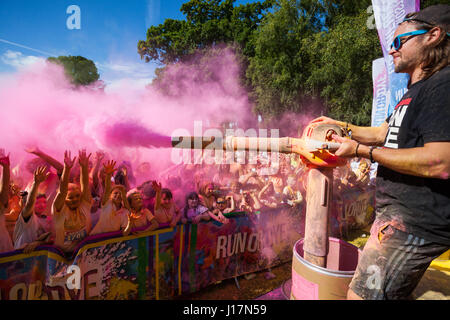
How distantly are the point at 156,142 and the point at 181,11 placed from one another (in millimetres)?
23717

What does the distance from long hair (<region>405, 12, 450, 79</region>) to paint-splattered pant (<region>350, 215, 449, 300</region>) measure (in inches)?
42.1

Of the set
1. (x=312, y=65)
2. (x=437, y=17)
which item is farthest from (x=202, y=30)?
(x=437, y=17)

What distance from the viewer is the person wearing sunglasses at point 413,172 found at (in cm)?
142

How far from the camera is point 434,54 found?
64.5 inches

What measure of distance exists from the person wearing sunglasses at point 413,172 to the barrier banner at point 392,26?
6127 millimetres

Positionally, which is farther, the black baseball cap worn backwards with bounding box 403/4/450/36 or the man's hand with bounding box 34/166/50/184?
the man's hand with bounding box 34/166/50/184

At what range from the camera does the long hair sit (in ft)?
5.30

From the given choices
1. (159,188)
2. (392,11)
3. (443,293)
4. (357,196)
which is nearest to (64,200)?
(159,188)

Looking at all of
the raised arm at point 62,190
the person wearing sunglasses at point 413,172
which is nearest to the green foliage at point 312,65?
the person wearing sunglasses at point 413,172

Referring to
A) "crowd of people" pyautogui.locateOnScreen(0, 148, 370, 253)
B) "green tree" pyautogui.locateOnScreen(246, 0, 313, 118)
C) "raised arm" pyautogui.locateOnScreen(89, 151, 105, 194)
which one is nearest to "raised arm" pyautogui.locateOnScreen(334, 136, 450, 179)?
"crowd of people" pyautogui.locateOnScreen(0, 148, 370, 253)

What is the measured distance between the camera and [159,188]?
3.49 meters

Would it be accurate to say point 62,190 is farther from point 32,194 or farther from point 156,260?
point 156,260

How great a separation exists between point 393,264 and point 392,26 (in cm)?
783

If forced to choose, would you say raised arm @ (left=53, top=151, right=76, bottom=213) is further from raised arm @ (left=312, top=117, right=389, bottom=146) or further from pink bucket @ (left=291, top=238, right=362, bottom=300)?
raised arm @ (left=312, top=117, right=389, bottom=146)
